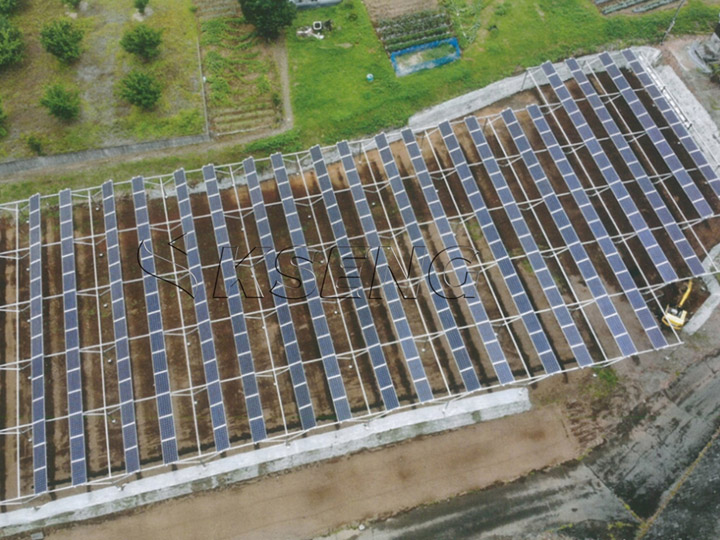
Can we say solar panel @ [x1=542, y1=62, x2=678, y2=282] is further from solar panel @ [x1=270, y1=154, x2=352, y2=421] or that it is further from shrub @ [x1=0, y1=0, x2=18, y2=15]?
shrub @ [x1=0, y1=0, x2=18, y2=15]

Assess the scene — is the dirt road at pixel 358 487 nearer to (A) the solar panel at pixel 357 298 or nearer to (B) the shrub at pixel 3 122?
(A) the solar panel at pixel 357 298

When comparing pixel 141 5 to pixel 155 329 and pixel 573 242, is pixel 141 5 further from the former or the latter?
pixel 573 242

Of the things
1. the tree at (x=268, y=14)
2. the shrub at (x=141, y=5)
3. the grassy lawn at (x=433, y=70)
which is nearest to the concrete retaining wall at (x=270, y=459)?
the grassy lawn at (x=433, y=70)

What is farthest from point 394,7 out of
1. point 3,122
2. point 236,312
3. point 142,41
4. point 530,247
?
point 3,122

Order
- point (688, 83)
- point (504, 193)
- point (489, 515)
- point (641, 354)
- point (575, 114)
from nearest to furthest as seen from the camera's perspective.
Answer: point (489, 515) < point (641, 354) < point (504, 193) < point (575, 114) < point (688, 83)

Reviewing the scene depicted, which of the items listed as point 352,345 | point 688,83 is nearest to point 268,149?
point 352,345

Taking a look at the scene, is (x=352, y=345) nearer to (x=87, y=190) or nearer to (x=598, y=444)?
(x=598, y=444)
